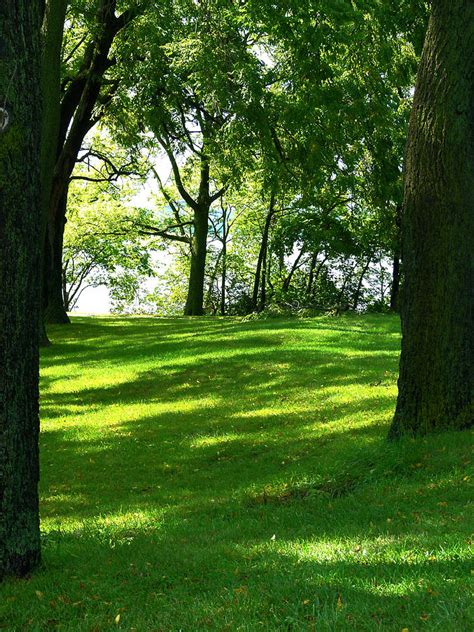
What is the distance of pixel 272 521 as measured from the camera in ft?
20.9

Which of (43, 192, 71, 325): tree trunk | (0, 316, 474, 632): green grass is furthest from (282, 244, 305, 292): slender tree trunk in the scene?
(0, 316, 474, 632): green grass

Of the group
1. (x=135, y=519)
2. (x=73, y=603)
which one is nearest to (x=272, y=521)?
(x=135, y=519)

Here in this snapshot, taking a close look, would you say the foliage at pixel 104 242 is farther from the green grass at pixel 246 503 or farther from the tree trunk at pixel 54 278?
the green grass at pixel 246 503

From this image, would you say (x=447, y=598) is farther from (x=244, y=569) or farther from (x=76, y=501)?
(x=76, y=501)

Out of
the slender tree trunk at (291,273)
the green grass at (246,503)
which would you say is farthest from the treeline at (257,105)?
the green grass at (246,503)

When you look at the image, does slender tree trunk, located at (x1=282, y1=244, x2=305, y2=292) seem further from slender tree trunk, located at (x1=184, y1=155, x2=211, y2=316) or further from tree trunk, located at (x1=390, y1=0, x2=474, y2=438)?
tree trunk, located at (x1=390, y1=0, x2=474, y2=438)

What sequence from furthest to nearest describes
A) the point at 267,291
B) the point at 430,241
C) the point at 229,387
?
the point at 267,291 < the point at 229,387 < the point at 430,241

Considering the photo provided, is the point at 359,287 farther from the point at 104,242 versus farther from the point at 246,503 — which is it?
the point at 246,503

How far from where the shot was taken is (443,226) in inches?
300

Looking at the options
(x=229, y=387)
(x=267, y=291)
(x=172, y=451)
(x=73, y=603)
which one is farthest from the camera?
(x=267, y=291)

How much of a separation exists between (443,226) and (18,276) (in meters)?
4.84

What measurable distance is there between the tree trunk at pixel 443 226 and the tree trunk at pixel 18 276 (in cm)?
450

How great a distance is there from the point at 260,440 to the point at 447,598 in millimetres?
5991

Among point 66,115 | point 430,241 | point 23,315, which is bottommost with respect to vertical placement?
point 23,315
